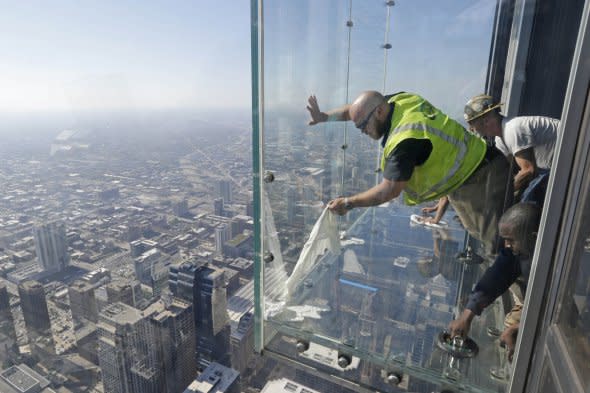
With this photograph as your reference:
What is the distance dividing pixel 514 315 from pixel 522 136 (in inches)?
23.1

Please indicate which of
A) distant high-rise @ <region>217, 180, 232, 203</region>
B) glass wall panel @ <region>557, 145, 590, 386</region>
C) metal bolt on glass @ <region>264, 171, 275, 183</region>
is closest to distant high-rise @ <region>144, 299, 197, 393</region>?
distant high-rise @ <region>217, 180, 232, 203</region>

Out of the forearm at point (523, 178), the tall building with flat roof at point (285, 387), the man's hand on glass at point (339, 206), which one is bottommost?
the tall building with flat roof at point (285, 387)

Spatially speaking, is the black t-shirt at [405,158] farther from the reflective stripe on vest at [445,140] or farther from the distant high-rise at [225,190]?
the distant high-rise at [225,190]

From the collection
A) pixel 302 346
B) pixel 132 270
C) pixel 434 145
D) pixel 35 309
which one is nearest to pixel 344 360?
pixel 302 346

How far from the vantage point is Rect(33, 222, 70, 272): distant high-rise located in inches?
338

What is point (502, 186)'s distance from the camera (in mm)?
1087

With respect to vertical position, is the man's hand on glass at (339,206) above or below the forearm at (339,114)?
below

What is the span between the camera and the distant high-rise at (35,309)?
678 cm

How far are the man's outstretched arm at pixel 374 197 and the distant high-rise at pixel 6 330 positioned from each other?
8.07m

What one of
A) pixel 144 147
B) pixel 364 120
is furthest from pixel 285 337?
pixel 144 147

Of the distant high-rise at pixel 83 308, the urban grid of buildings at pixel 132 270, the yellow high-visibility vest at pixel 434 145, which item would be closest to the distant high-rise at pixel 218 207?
the urban grid of buildings at pixel 132 270

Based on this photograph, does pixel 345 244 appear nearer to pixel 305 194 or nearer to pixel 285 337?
pixel 305 194

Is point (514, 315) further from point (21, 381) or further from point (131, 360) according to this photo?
point (21, 381)

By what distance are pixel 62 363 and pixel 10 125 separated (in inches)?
259
